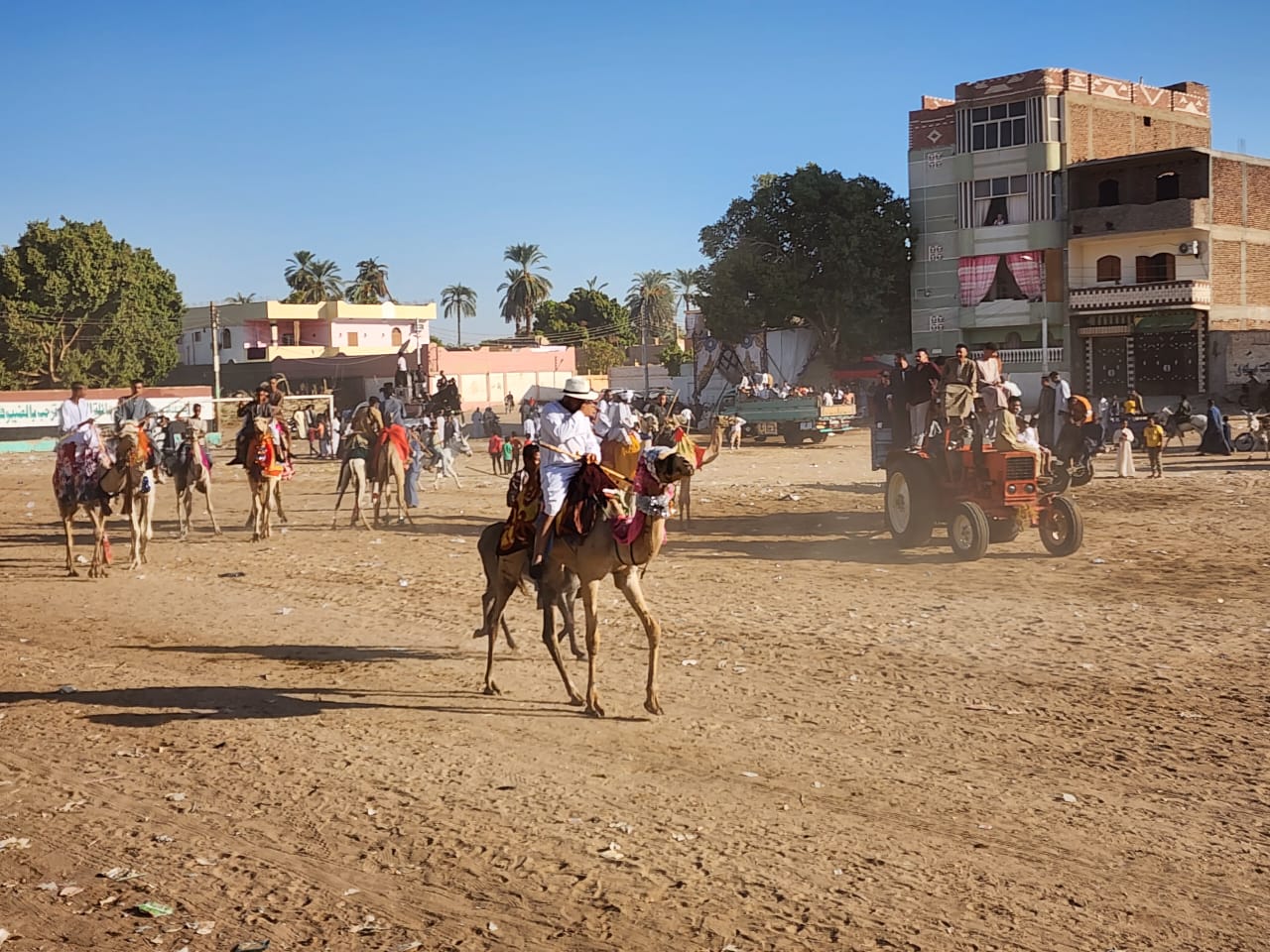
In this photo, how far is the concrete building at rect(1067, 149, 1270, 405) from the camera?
48.4 metres

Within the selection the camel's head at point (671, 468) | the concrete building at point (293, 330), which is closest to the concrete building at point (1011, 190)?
the concrete building at point (293, 330)

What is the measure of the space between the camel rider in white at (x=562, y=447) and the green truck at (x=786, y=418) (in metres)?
31.3

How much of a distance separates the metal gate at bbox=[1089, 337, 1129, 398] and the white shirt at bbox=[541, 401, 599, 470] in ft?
149

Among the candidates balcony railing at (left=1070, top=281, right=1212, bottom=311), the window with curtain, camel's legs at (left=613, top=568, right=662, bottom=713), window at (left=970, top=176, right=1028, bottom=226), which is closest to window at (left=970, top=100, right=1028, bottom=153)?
window at (left=970, top=176, right=1028, bottom=226)

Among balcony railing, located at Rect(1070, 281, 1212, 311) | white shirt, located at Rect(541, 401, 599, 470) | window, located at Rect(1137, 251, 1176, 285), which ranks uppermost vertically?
window, located at Rect(1137, 251, 1176, 285)

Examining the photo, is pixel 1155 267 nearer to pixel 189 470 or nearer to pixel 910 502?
pixel 910 502

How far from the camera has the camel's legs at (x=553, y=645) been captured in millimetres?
9094

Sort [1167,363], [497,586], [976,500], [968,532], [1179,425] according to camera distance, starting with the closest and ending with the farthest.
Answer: [497,586]
[968,532]
[976,500]
[1179,425]
[1167,363]

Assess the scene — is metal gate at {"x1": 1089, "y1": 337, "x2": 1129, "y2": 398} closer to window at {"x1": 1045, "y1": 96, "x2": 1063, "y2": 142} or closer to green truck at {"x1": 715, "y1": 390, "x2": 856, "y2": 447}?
window at {"x1": 1045, "y1": 96, "x2": 1063, "y2": 142}

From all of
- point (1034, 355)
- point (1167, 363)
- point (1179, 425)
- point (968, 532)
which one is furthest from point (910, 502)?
point (1034, 355)

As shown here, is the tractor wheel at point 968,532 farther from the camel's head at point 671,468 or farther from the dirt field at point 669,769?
the camel's head at point 671,468

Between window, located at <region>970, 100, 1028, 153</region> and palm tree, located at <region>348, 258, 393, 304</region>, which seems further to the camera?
palm tree, located at <region>348, 258, 393, 304</region>

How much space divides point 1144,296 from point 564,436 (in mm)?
45129

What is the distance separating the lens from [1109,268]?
5181 centimetres
